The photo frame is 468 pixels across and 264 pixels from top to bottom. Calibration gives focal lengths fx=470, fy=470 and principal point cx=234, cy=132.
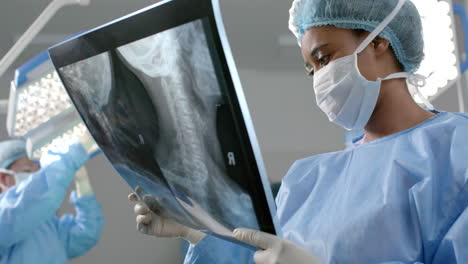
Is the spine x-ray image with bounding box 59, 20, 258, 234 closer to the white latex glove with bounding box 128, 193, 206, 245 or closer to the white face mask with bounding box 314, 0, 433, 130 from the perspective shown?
the white latex glove with bounding box 128, 193, 206, 245

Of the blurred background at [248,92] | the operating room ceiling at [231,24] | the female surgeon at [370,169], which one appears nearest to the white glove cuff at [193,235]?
the female surgeon at [370,169]

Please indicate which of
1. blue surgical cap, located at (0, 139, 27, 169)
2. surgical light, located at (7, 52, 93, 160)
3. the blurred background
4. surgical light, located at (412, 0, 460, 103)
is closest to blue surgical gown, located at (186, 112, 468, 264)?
surgical light, located at (412, 0, 460, 103)

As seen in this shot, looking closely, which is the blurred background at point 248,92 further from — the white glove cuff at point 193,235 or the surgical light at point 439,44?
the white glove cuff at point 193,235

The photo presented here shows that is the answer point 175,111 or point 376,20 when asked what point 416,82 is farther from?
point 175,111

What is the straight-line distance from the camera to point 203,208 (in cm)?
80

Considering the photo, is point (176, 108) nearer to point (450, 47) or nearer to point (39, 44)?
point (450, 47)

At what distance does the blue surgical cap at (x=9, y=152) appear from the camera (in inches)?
99.7

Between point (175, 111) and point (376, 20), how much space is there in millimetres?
584

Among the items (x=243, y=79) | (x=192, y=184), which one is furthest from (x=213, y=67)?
(x=243, y=79)

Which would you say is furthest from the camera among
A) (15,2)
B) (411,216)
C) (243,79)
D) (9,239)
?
(243,79)

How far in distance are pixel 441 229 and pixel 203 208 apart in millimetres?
415

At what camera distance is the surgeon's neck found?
1032 millimetres

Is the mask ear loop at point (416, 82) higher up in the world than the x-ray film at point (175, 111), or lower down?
lower down

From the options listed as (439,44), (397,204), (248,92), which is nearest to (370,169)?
(397,204)
